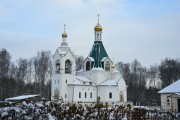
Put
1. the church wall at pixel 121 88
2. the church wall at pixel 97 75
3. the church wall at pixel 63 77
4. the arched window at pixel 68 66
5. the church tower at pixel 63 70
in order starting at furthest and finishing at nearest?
1. the church wall at pixel 97 75
2. the church wall at pixel 121 88
3. the arched window at pixel 68 66
4. the church tower at pixel 63 70
5. the church wall at pixel 63 77

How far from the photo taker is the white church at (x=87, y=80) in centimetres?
3872

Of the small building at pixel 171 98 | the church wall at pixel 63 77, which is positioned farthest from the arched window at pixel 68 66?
the small building at pixel 171 98

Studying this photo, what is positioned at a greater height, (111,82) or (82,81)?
(82,81)

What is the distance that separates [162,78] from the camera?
5134 cm

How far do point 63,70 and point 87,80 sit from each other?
157 inches

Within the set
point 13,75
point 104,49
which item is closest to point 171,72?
point 104,49

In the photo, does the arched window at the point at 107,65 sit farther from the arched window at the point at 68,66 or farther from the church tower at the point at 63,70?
the arched window at the point at 68,66

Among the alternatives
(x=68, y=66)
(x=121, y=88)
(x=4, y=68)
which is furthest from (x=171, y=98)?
(x=4, y=68)

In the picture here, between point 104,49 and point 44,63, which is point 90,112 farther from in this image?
point 44,63

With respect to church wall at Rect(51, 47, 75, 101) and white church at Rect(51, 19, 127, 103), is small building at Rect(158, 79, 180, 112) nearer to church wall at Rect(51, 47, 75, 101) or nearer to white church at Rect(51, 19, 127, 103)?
white church at Rect(51, 19, 127, 103)

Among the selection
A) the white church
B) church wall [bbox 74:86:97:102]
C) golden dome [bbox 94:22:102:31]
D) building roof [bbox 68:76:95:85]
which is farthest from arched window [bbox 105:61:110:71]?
golden dome [bbox 94:22:102:31]

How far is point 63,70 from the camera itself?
39.1 meters

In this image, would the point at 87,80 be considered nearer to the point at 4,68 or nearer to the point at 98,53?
the point at 98,53

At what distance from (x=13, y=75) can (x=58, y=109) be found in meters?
35.6
